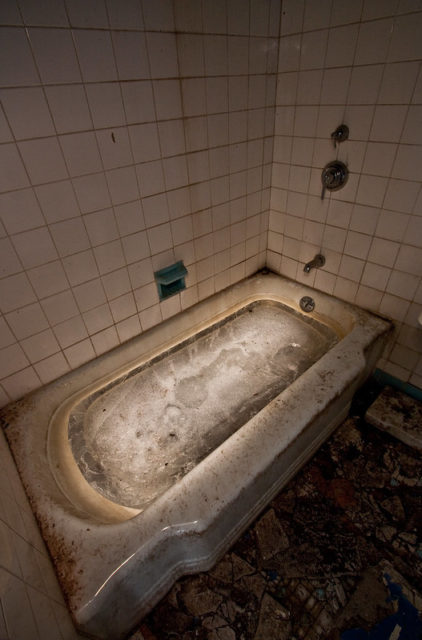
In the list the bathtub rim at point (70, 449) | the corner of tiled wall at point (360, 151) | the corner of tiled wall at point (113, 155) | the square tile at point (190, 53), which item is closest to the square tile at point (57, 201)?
the corner of tiled wall at point (113, 155)

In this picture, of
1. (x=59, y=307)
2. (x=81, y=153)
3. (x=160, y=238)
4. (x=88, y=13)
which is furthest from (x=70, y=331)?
(x=88, y=13)

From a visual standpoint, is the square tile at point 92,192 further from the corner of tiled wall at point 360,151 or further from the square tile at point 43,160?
the corner of tiled wall at point 360,151

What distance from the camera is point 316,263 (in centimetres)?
199

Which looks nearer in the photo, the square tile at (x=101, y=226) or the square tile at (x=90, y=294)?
the square tile at (x=101, y=226)

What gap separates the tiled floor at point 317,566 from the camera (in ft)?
3.87

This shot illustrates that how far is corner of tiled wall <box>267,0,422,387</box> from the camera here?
1.34m

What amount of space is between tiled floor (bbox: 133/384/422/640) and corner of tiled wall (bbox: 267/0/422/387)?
68 cm

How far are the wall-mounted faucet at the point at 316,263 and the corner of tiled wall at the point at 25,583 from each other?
183 cm

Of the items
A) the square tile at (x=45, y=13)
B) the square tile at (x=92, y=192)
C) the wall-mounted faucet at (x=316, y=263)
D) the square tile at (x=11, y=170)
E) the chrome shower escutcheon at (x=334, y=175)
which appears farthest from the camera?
the wall-mounted faucet at (x=316, y=263)

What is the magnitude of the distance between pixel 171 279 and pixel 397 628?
68.1 inches

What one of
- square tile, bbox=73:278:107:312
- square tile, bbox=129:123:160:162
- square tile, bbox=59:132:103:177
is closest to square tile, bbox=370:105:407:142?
square tile, bbox=129:123:160:162

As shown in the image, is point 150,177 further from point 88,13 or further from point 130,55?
point 88,13

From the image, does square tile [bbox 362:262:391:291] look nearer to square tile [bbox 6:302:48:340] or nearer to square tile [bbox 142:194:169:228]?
square tile [bbox 142:194:169:228]

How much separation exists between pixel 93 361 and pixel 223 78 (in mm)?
1563
